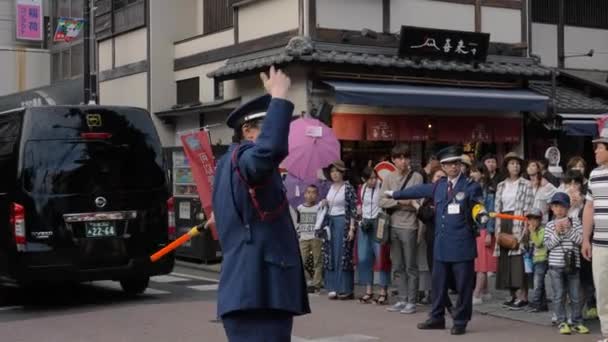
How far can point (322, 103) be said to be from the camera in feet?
51.6

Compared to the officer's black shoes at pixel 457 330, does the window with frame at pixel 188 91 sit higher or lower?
higher

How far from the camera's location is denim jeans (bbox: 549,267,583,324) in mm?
8961

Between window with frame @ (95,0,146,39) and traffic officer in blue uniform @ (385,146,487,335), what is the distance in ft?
43.0

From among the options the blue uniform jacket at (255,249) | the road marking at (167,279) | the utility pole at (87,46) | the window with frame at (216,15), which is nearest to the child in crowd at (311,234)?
the road marking at (167,279)

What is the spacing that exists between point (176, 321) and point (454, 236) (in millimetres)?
3204

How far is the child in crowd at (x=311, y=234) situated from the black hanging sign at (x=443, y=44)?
5008 millimetres

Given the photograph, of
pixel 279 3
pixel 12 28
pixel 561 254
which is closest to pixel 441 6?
pixel 279 3

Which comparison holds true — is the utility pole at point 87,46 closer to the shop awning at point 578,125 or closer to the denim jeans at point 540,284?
the shop awning at point 578,125

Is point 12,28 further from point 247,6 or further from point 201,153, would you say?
point 201,153

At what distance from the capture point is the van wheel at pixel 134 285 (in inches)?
458

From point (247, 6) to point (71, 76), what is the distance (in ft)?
34.3

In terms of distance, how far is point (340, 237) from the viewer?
1176 cm

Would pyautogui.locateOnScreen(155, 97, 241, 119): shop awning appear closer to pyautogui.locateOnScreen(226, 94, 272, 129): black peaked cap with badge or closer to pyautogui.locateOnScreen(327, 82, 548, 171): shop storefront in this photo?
pyautogui.locateOnScreen(327, 82, 548, 171): shop storefront

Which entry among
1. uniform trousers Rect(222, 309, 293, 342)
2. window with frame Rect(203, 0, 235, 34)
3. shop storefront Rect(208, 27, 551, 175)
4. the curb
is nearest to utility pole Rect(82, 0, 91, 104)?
window with frame Rect(203, 0, 235, 34)
